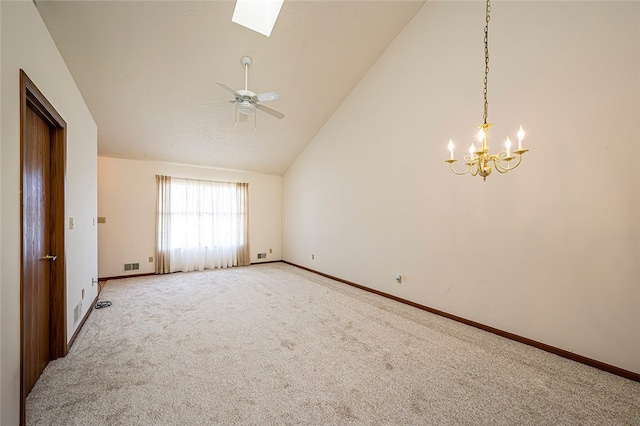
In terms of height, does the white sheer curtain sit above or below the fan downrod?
below

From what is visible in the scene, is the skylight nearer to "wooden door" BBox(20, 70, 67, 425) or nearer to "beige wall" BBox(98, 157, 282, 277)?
"wooden door" BBox(20, 70, 67, 425)

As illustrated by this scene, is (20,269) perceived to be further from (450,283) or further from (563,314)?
(563,314)

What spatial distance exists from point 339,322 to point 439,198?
1995 millimetres

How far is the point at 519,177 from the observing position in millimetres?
2559

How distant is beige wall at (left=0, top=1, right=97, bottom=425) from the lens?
51.9 inches

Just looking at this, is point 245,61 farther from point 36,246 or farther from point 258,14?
point 36,246

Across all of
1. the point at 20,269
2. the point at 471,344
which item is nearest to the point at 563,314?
the point at 471,344

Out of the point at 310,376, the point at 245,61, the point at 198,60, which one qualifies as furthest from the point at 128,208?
the point at 310,376

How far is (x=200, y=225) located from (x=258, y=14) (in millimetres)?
4324

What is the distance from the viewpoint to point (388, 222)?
3.91 metres

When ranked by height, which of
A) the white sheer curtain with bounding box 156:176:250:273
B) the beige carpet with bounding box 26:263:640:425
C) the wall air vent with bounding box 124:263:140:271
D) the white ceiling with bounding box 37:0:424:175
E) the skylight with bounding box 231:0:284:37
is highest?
the skylight with bounding box 231:0:284:37

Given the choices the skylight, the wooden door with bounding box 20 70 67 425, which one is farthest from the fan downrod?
the wooden door with bounding box 20 70 67 425

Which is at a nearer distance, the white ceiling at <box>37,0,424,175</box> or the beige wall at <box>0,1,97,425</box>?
the beige wall at <box>0,1,97,425</box>

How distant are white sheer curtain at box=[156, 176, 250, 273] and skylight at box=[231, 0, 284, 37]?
3692 millimetres
